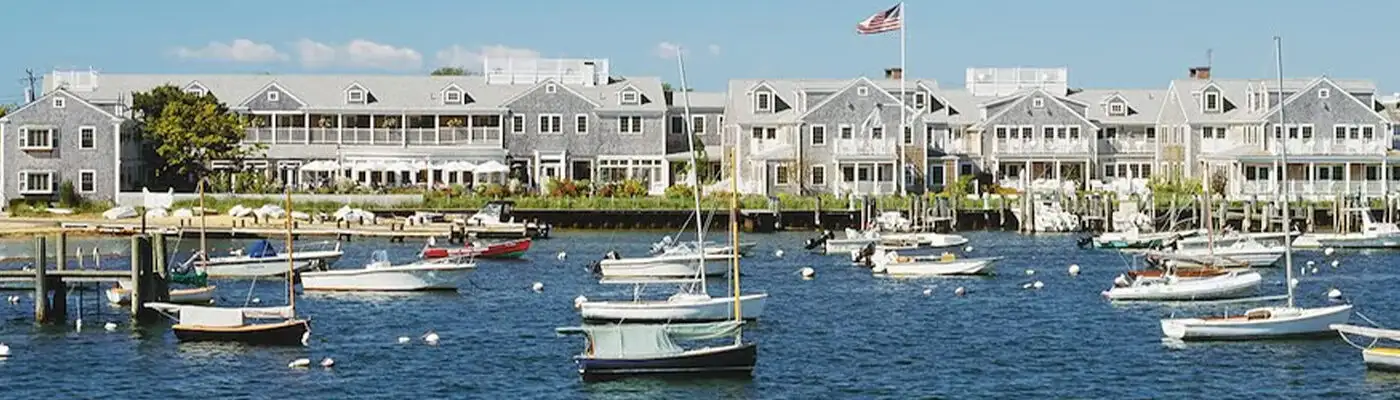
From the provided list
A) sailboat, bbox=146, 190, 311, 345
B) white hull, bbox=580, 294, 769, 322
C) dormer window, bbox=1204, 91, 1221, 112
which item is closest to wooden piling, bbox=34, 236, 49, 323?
sailboat, bbox=146, 190, 311, 345

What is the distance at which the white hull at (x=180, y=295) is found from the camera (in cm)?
5444

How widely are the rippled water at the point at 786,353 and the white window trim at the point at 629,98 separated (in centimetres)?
4214

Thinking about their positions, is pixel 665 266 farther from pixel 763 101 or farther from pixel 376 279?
pixel 763 101

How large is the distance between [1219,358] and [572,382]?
13.8m

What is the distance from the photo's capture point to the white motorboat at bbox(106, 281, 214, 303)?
179ft

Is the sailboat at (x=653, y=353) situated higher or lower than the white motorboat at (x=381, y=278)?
lower

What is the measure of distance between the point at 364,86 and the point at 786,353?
62.4 meters

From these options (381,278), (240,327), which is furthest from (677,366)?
(381,278)

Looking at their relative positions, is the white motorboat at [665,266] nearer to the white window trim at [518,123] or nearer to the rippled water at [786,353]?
the rippled water at [786,353]

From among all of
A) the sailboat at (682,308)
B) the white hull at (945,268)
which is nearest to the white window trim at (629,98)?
the white hull at (945,268)

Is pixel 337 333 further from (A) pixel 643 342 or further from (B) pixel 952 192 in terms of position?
(B) pixel 952 192

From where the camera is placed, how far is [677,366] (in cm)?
4097

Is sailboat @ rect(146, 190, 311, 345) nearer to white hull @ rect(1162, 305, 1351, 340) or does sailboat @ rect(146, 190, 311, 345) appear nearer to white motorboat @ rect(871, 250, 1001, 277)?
white hull @ rect(1162, 305, 1351, 340)

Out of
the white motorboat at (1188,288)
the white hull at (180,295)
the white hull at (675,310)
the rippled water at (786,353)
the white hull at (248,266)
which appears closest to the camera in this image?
the rippled water at (786,353)
